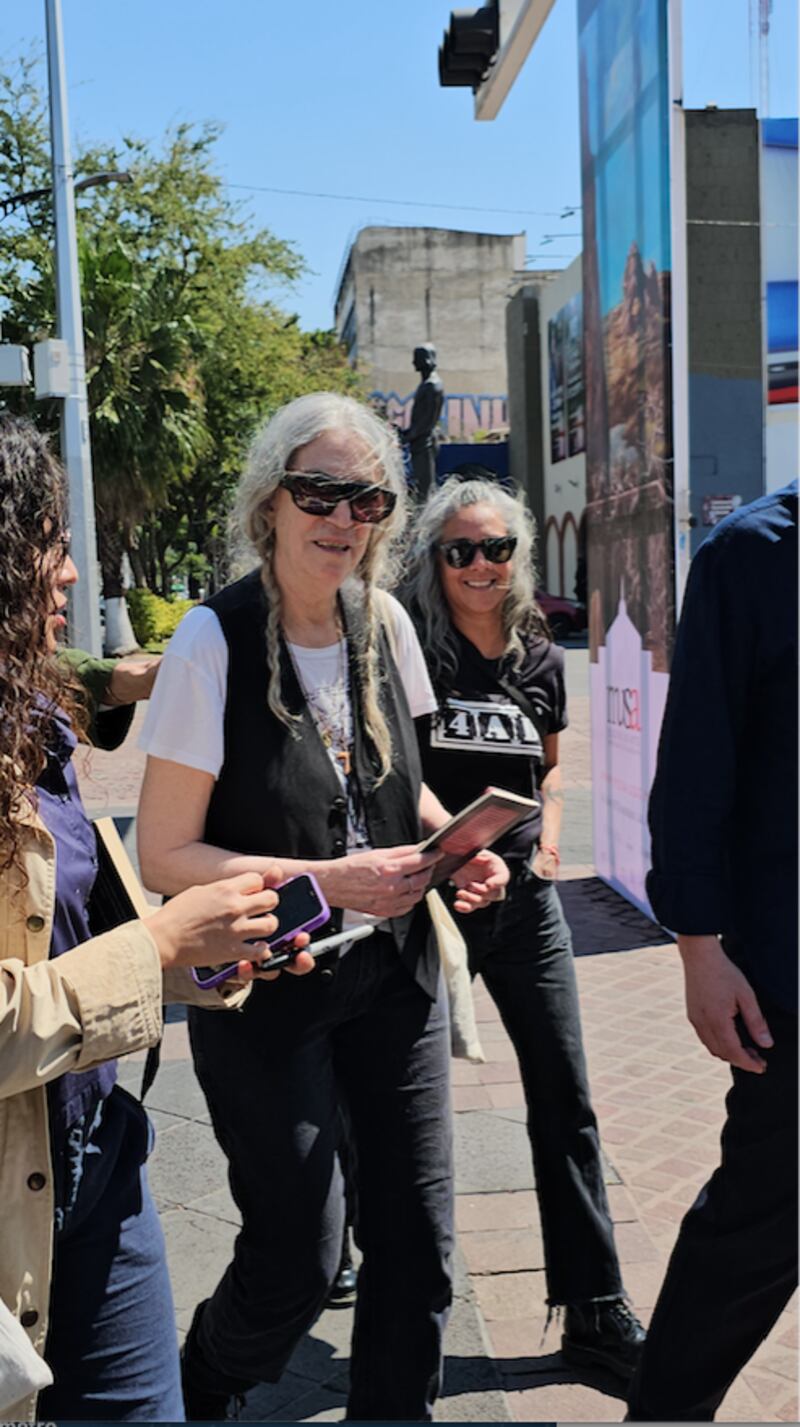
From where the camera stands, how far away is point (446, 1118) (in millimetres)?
2625

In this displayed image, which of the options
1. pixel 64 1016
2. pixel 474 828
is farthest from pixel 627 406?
pixel 64 1016

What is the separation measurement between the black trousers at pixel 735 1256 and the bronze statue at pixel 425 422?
1519cm

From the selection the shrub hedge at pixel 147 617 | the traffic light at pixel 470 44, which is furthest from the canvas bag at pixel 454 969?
the shrub hedge at pixel 147 617

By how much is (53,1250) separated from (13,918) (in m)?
0.45

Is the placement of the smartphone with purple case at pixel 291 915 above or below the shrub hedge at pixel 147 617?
above

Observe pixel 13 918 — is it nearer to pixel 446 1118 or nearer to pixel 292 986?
pixel 292 986

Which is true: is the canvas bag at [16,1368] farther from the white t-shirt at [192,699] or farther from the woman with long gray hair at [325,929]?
the white t-shirt at [192,699]

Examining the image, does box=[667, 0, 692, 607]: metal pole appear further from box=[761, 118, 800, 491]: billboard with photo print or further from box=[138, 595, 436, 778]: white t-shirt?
box=[138, 595, 436, 778]: white t-shirt

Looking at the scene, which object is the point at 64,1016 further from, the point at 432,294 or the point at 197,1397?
the point at 432,294

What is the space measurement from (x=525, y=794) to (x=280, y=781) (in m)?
1.27

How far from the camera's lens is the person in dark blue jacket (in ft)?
7.77

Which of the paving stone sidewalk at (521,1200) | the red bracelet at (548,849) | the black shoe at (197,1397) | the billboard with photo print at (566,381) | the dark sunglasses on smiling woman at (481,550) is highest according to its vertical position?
the billboard with photo print at (566,381)

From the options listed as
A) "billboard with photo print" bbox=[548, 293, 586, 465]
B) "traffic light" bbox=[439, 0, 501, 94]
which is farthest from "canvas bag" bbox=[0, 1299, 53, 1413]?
"billboard with photo print" bbox=[548, 293, 586, 465]

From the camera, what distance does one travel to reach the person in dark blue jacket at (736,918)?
2.37 metres
